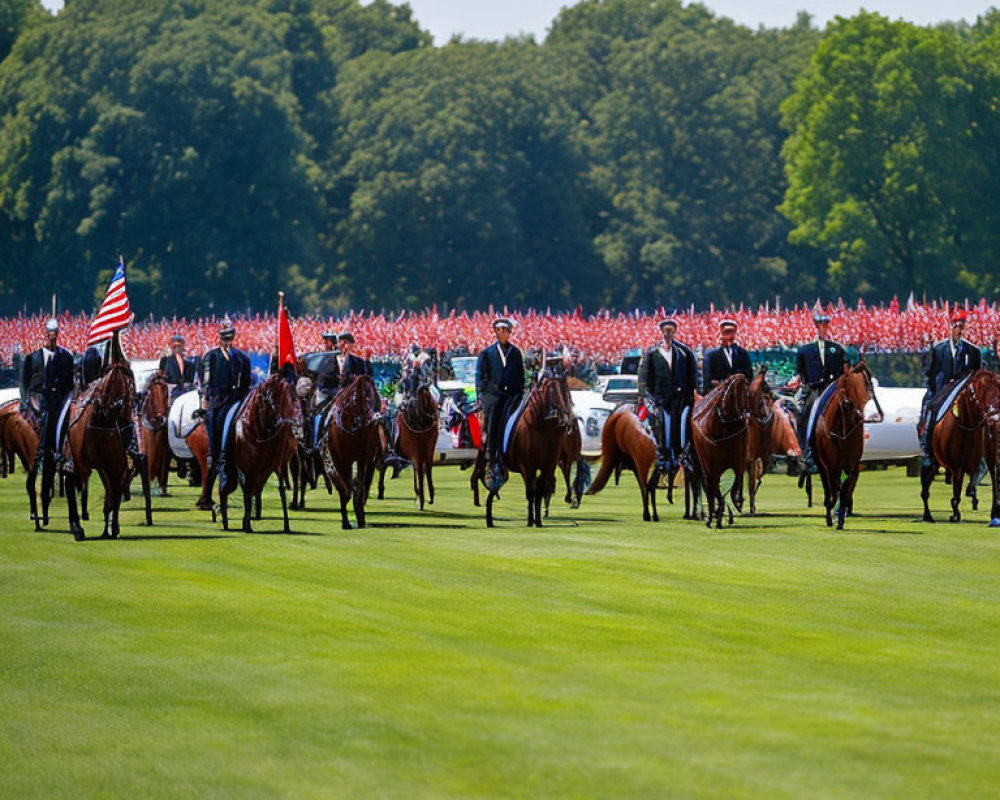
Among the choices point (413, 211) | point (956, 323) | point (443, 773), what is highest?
point (413, 211)

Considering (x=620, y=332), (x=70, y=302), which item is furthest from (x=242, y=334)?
(x=70, y=302)

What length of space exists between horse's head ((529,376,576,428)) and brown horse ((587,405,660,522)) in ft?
5.29

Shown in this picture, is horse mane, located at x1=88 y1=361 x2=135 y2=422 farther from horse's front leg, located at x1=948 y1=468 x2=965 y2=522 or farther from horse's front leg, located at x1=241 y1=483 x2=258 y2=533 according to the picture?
horse's front leg, located at x1=948 y1=468 x2=965 y2=522

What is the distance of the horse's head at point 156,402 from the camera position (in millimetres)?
28375

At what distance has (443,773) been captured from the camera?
1049 cm

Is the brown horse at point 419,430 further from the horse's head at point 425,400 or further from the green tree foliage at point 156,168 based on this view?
the green tree foliage at point 156,168

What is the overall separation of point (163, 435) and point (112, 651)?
1587cm

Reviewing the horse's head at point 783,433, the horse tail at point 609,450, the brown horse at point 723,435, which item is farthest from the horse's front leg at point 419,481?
the horse's head at point 783,433

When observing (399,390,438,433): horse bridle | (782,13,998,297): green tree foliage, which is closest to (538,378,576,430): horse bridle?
(399,390,438,433): horse bridle

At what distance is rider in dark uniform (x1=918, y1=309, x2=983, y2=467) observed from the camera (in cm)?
2630

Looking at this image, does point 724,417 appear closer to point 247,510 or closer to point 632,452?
point 632,452

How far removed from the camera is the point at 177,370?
105 feet

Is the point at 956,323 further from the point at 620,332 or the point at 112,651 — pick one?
the point at 620,332

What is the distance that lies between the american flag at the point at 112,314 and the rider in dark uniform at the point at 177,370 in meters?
4.00
